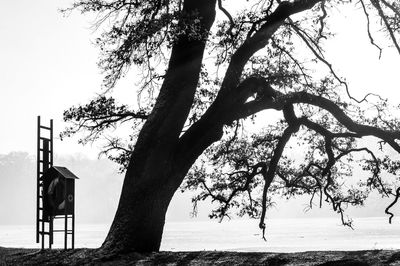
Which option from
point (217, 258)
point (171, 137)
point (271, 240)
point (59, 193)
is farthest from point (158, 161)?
point (271, 240)

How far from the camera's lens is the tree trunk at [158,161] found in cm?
1147

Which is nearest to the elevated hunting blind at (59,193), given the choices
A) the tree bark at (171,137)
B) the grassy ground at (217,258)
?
the grassy ground at (217,258)

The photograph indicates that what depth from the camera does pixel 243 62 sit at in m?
12.4

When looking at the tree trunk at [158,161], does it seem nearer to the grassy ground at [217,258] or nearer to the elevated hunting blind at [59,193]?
the grassy ground at [217,258]

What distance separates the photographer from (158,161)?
1186 cm

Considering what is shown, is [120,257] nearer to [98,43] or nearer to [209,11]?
[98,43]

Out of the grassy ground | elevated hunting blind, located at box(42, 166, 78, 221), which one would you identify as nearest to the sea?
elevated hunting blind, located at box(42, 166, 78, 221)

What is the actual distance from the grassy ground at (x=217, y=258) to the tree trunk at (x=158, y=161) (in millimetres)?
525

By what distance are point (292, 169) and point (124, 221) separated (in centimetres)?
592

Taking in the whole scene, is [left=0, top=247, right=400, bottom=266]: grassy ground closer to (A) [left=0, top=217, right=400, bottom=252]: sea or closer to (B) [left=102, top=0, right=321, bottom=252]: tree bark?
(B) [left=102, top=0, right=321, bottom=252]: tree bark

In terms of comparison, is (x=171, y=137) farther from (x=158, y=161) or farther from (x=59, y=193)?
(x=59, y=193)

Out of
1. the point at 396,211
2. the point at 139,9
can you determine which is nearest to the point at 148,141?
the point at 139,9

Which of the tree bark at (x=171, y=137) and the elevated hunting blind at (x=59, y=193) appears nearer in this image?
the tree bark at (x=171, y=137)

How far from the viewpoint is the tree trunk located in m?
11.5
